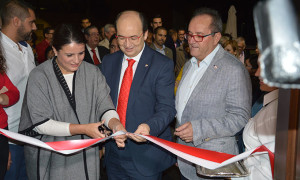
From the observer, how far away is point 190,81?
6.97 ft

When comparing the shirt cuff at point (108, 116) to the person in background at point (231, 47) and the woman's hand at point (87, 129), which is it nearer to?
the woman's hand at point (87, 129)

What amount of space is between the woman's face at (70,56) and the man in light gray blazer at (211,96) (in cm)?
81

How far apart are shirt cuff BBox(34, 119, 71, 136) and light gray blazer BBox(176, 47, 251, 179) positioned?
84cm

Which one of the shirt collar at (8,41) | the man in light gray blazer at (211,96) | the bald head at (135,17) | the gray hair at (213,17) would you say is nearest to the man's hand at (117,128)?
the man in light gray blazer at (211,96)

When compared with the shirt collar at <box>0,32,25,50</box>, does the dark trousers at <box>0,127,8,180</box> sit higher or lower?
lower

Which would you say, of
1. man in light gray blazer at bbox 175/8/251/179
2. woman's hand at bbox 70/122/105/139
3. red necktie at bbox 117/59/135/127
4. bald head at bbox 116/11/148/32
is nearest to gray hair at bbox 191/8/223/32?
man in light gray blazer at bbox 175/8/251/179

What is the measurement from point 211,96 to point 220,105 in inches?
3.6

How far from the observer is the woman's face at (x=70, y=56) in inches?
73.3

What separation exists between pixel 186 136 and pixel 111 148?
0.65 m

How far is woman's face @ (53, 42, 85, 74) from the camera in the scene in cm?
186

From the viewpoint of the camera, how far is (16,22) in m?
2.76

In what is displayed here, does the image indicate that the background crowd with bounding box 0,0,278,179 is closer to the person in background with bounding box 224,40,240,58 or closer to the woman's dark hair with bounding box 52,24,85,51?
the woman's dark hair with bounding box 52,24,85,51

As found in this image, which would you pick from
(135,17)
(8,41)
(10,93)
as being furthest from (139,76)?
(8,41)

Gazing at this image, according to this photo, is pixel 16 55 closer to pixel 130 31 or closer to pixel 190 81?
pixel 130 31
